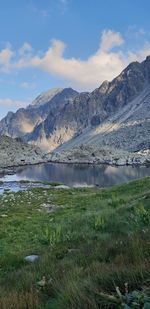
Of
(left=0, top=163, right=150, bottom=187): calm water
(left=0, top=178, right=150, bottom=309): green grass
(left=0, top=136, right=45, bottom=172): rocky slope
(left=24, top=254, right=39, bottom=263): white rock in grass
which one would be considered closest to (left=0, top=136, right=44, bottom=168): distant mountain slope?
(left=0, top=136, right=45, bottom=172): rocky slope

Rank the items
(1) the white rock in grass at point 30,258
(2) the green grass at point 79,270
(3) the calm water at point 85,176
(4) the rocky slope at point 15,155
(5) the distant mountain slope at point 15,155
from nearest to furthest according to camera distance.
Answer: (2) the green grass at point 79,270, (1) the white rock in grass at point 30,258, (3) the calm water at point 85,176, (4) the rocky slope at point 15,155, (5) the distant mountain slope at point 15,155

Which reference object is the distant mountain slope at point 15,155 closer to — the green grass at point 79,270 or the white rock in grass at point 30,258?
the green grass at point 79,270

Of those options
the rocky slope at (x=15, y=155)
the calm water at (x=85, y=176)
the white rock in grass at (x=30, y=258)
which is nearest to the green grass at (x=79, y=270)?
the white rock in grass at (x=30, y=258)

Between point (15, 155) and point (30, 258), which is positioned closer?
point (30, 258)

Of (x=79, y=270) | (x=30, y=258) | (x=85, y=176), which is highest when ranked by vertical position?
(x=79, y=270)

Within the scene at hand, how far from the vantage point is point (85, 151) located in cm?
19412

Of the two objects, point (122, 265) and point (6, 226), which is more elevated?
point (122, 265)

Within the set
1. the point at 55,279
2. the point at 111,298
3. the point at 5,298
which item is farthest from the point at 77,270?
the point at 111,298

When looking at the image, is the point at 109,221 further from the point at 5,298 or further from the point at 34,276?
the point at 5,298

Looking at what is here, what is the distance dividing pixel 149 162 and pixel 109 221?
140124 mm

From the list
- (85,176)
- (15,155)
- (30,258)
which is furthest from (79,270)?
(15,155)

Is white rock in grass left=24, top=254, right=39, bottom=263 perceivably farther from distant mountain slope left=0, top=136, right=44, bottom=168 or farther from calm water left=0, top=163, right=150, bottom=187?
distant mountain slope left=0, top=136, right=44, bottom=168

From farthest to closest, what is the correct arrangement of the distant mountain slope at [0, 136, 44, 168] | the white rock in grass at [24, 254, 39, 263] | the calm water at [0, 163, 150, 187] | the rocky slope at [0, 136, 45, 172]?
the distant mountain slope at [0, 136, 44, 168] < the rocky slope at [0, 136, 45, 172] < the calm water at [0, 163, 150, 187] < the white rock in grass at [24, 254, 39, 263]

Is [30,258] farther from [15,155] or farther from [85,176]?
[15,155]
